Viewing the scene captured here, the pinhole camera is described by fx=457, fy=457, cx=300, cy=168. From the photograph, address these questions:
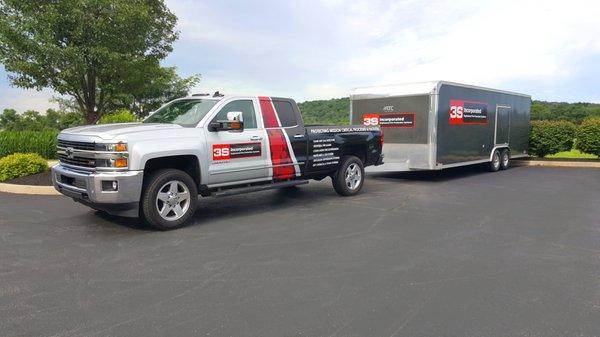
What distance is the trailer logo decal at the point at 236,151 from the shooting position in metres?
7.16

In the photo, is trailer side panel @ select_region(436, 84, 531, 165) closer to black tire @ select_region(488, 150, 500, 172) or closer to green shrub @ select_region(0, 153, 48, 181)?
black tire @ select_region(488, 150, 500, 172)

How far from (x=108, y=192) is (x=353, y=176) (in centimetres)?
528

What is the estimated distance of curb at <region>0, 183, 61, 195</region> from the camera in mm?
9820

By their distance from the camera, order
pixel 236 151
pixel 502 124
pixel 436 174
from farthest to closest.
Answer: pixel 502 124
pixel 436 174
pixel 236 151

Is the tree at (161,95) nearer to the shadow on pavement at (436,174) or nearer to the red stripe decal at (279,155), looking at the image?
the shadow on pavement at (436,174)

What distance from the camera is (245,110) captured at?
25.7 feet

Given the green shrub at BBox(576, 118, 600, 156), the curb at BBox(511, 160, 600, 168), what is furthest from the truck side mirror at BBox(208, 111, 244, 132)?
the green shrub at BBox(576, 118, 600, 156)

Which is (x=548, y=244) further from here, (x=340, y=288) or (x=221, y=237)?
(x=221, y=237)

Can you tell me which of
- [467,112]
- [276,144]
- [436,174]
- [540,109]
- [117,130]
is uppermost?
[540,109]

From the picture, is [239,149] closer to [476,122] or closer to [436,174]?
[436,174]

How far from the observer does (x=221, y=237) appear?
623 centimetres

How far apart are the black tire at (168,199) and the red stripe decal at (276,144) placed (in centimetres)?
167

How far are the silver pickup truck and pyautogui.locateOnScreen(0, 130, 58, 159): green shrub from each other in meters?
12.6

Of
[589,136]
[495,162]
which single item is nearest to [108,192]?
[495,162]
